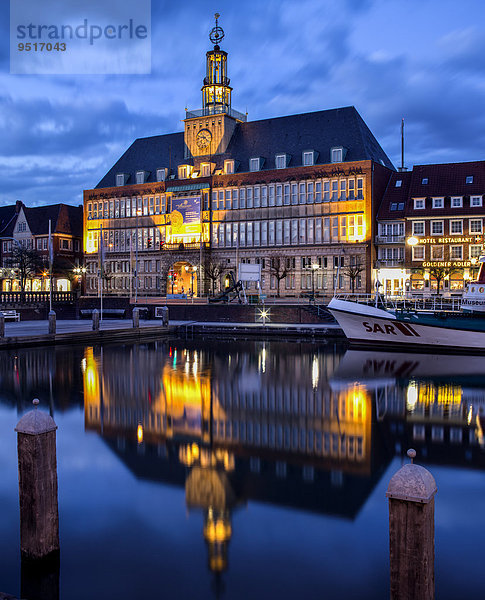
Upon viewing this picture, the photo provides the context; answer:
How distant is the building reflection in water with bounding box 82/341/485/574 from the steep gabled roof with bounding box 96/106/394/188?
142 feet

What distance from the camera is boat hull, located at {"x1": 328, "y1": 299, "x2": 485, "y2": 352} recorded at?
117ft

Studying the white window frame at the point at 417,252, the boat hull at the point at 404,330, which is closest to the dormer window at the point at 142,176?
the white window frame at the point at 417,252

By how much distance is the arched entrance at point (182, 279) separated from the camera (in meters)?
77.7

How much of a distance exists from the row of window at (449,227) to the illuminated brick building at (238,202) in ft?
16.6

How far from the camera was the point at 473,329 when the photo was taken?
35.4 m

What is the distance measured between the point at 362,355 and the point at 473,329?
6.55m

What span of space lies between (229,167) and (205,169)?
11.8ft

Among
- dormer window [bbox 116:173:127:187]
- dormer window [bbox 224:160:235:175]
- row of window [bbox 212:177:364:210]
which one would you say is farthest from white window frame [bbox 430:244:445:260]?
dormer window [bbox 116:173:127:187]

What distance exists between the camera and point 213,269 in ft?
239

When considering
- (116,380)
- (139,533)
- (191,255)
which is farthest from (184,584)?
(191,255)

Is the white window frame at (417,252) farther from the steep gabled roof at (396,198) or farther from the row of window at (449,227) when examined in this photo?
the steep gabled roof at (396,198)

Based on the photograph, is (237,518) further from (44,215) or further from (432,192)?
(44,215)

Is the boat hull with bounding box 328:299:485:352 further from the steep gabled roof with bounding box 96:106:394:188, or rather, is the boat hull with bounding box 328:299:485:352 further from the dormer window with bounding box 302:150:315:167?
the dormer window with bounding box 302:150:315:167

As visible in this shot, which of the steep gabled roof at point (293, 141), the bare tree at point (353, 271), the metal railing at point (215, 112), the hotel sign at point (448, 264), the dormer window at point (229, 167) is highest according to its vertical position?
the metal railing at point (215, 112)
